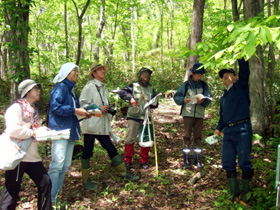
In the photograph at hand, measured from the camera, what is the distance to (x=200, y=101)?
452 cm

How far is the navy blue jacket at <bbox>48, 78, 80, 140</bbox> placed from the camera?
3211mm

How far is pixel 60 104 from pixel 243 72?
9.49 ft

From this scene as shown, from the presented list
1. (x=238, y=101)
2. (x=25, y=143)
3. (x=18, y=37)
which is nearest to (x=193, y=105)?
(x=238, y=101)

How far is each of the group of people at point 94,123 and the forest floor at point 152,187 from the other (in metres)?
0.23

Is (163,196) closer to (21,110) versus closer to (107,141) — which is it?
(107,141)

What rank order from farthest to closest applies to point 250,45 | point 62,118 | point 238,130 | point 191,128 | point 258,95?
1. point 258,95
2. point 191,128
3. point 238,130
4. point 62,118
5. point 250,45

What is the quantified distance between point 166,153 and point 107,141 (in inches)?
82.5

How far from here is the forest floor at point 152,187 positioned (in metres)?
3.67

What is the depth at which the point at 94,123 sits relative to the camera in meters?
4.03

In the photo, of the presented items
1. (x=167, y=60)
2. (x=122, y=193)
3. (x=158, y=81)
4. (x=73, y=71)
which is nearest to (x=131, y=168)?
(x=122, y=193)

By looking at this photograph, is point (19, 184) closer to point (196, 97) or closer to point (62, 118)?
point (62, 118)

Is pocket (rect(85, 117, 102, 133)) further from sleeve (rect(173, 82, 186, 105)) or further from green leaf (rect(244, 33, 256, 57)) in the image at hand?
green leaf (rect(244, 33, 256, 57))

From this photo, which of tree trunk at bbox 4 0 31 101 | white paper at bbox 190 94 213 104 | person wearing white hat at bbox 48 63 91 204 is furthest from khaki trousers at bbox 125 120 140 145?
tree trunk at bbox 4 0 31 101

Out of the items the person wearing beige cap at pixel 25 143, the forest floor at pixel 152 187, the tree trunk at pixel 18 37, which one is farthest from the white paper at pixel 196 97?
the tree trunk at pixel 18 37
